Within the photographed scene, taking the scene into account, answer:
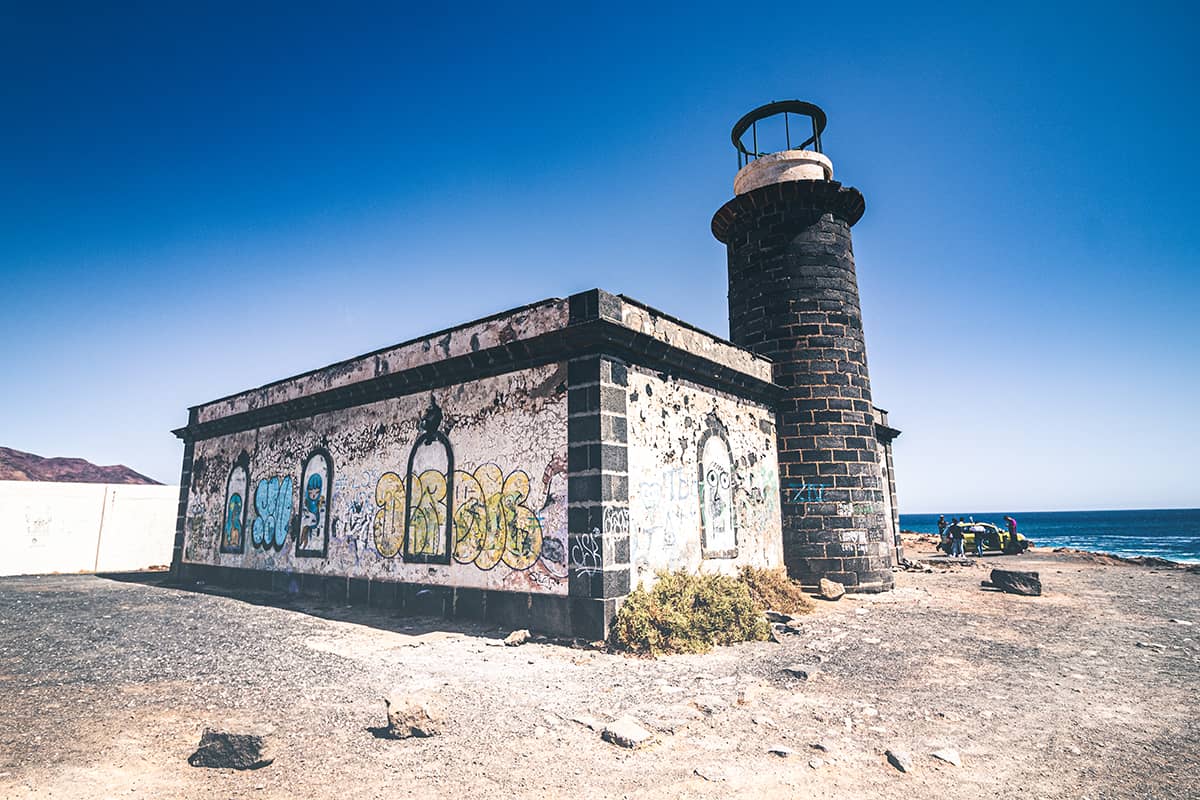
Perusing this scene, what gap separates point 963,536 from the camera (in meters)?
20.3

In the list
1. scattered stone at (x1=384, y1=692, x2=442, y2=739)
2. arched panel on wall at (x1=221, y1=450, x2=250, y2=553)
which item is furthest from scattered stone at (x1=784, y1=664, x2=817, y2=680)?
arched panel on wall at (x1=221, y1=450, x2=250, y2=553)

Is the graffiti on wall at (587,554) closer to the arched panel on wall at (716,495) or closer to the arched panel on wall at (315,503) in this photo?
the arched panel on wall at (716,495)

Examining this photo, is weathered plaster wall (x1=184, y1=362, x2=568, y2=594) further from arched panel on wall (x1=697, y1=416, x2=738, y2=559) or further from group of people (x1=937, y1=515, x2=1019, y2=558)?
group of people (x1=937, y1=515, x2=1019, y2=558)

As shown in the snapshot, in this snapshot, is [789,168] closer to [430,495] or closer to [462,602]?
[430,495]

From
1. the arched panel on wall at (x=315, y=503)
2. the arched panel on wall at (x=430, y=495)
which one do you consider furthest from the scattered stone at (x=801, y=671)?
the arched panel on wall at (x=315, y=503)

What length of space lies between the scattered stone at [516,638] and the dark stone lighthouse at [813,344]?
18.6ft

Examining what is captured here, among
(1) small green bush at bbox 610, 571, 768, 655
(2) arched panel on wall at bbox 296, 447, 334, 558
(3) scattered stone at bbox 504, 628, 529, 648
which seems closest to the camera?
(1) small green bush at bbox 610, 571, 768, 655

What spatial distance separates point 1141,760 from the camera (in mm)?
3613

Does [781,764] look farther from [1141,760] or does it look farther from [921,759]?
[1141,760]

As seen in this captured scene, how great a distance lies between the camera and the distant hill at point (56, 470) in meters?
51.2

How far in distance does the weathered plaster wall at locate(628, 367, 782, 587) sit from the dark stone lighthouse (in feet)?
1.79

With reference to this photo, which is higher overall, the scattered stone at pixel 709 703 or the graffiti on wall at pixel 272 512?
the graffiti on wall at pixel 272 512

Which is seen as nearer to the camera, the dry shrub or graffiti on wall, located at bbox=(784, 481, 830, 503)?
the dry shrub

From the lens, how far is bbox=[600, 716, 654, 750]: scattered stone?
3828 millimetres
